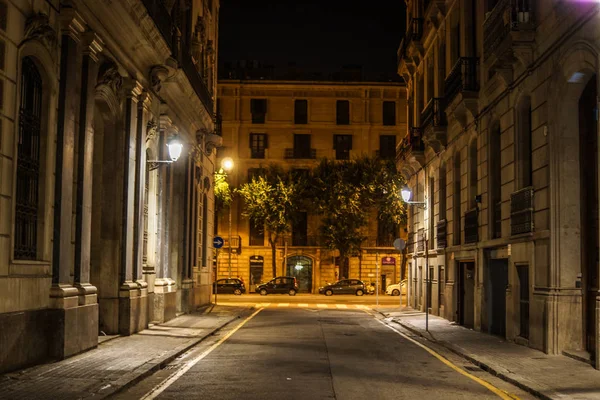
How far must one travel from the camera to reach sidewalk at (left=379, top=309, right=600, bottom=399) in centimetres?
1169

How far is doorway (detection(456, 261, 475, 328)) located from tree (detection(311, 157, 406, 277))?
3296 centimetres

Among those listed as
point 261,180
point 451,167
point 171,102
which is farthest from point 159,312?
point 261,180

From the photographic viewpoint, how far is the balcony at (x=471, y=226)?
24.0 m

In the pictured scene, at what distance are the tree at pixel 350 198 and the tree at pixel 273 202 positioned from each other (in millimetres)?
1721

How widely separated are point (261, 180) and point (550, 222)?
45695 mm

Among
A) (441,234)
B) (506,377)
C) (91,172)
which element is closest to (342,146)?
(441,234)

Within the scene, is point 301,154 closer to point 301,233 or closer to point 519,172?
point 301,233

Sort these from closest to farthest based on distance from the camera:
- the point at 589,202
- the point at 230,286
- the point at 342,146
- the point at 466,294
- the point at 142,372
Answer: the point at 142,372 < the point at 589,202 < the point at 466,294 < the point at 230,286 < the point at 342,146

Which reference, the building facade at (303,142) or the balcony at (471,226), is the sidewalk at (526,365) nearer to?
the balcony at (471,226)

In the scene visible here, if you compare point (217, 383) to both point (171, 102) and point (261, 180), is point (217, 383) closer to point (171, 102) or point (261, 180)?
point (171, 102)

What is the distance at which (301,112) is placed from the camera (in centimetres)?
6588

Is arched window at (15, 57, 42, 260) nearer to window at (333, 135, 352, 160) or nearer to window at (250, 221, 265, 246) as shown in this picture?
window at (250, 221, 265, 246)

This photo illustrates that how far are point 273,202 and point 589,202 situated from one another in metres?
45.4

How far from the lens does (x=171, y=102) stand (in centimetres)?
2667
